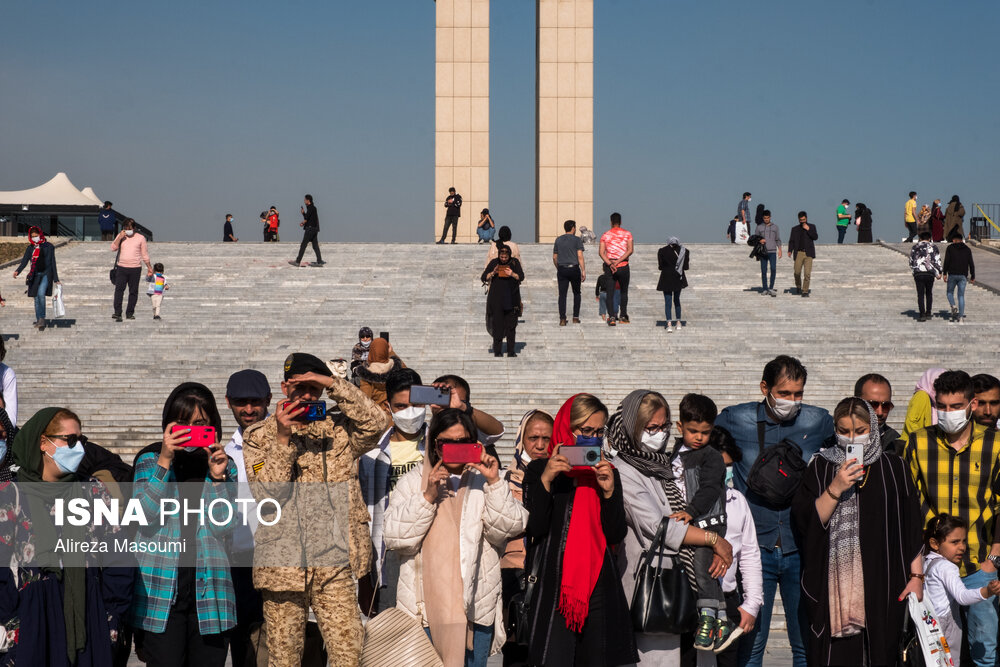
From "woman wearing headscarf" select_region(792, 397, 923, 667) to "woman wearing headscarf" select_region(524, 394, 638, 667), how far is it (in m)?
1.01

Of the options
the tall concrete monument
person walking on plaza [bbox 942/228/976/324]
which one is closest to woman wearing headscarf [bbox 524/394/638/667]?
person walking on plaza [bbox 942/228/976/324]

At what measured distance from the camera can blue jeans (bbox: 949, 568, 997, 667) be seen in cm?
546

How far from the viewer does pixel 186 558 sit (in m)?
4.79

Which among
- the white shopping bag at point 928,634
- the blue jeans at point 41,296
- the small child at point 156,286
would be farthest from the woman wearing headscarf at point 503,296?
the white shopping bag at point 928,634

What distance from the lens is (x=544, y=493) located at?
184 inches

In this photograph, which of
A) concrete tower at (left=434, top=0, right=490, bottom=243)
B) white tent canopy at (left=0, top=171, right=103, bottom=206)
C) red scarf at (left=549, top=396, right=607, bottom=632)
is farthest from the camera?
white tent canopy at (left=0, top=171, right=103, bottom=206)

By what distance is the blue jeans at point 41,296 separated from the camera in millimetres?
15094

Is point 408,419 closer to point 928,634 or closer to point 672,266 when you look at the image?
point 928,634

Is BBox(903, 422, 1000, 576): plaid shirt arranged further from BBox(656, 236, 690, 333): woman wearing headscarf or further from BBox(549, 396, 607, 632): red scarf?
BBox(656, 236, 690, 333): woman wearing headscarf

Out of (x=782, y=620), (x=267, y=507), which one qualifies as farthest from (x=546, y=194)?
(x=267, y=507)

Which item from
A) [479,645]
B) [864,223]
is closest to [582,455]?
[479,645]

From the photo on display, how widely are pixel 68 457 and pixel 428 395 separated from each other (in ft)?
5.68

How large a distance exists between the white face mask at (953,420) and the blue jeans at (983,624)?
2.39ft

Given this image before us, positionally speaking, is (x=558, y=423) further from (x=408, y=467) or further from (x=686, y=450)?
(x=408, y=467)
